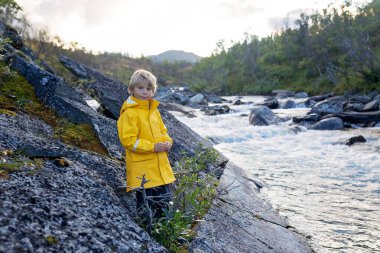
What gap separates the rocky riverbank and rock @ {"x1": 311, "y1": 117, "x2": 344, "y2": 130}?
38.0 feet

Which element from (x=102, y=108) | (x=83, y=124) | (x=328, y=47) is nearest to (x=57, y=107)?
(x=83, y=124)

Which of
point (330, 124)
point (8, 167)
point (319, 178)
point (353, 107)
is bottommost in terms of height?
point (319, 178)

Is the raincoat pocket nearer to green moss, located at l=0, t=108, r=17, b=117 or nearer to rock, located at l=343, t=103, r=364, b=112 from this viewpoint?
green moss, located at l=0, t=108, r=17, b=117

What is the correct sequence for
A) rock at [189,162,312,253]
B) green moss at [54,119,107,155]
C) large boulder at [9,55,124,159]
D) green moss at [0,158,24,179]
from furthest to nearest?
1. large boulder at [9,55,124,159]
2. green moss at [54,119,107,155]
3. rock at [189,162,312,253]
4. green moss at [0,158,24,179]

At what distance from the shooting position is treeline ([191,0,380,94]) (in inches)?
1262

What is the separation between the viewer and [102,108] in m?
6.46

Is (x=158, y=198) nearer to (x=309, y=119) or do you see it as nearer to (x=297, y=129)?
(x=297, y=129)

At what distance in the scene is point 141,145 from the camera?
3.41 metres

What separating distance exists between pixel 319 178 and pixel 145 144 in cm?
670

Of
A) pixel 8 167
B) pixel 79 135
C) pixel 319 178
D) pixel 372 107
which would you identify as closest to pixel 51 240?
pixel 8 167

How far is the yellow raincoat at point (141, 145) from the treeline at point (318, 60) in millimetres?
28760

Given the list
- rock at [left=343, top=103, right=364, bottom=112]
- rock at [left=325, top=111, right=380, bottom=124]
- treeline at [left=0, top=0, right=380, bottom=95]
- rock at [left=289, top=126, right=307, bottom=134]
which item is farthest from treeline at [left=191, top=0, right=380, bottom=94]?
rock at [left=289, top=126, right=307, bottom=134]

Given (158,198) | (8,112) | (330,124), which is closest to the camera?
(158,198)

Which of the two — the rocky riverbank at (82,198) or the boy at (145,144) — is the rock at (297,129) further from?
the boy at (145,144)
